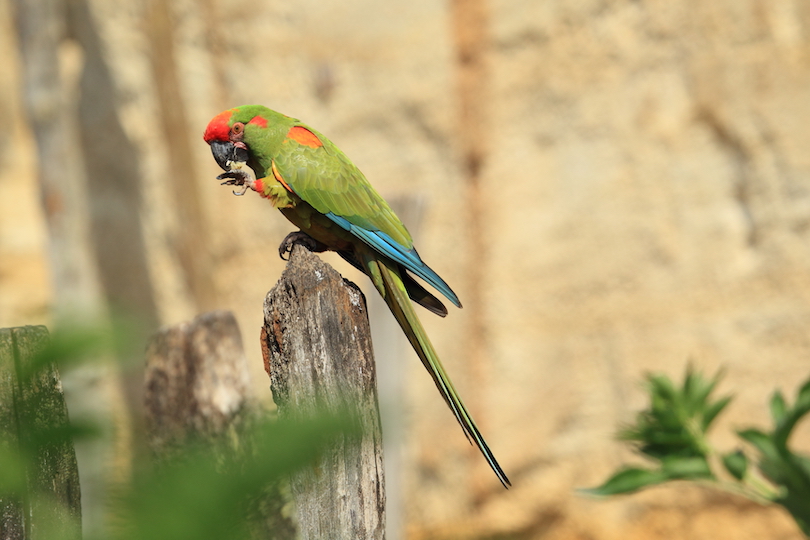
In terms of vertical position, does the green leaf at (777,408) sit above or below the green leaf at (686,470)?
above

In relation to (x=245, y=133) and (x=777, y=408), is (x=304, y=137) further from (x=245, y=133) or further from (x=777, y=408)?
(x=777, y=408)

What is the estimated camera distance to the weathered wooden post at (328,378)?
140cm

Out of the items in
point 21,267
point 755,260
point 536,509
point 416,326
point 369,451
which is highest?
point 21,267

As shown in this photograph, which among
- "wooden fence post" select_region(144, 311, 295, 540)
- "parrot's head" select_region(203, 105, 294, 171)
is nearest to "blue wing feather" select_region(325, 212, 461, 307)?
"parrot's head" select_region(203, 105, 294, 171)

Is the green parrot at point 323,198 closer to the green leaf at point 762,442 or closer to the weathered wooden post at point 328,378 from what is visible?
the weathered wooden post at point 328,378

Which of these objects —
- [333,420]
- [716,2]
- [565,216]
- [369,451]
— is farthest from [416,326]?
[716,2]

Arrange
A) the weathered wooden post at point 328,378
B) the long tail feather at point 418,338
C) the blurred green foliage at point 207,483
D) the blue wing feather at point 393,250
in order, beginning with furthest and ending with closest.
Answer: the blue wing feather at point 393,250, the long tail feather at point 418,338, the weathered wooden post at point 328,378, the blurred green foliage at point 207,483

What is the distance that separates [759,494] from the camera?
2516mm

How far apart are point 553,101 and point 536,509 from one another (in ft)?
10.1

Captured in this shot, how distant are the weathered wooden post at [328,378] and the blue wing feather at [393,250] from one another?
0.45 meters

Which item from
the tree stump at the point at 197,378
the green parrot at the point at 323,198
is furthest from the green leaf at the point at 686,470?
the tree stump at the point at 197,378

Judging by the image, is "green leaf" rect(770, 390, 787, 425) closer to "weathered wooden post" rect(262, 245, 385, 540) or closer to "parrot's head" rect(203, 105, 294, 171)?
"weathered wooden post" rect(262, 245, 385, 540)

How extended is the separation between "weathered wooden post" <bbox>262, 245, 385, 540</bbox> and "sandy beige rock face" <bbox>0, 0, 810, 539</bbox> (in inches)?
103

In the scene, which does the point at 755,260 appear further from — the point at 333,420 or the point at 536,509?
the point at 333,420
